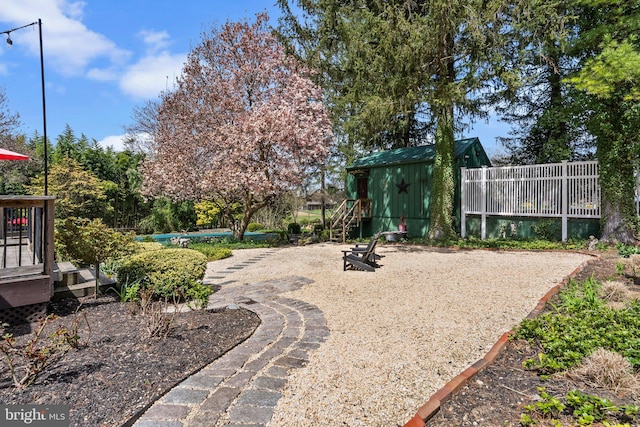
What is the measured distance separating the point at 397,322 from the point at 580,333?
172 centimetres

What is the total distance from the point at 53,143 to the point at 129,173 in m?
5.43

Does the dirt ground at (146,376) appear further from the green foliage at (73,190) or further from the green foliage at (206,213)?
the green foliage at (206,213)

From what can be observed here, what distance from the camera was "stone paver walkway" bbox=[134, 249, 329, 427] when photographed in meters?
2.12

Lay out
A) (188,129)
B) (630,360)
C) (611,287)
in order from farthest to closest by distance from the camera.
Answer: (188,129), (611,287), (630,360)

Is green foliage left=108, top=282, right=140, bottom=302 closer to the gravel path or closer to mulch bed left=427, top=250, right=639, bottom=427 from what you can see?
the gravel path

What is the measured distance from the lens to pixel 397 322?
3.93 meters

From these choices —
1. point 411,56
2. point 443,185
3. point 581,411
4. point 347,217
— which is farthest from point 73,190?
point 581,411

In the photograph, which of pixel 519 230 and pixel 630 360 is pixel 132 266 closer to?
pixel 630 360

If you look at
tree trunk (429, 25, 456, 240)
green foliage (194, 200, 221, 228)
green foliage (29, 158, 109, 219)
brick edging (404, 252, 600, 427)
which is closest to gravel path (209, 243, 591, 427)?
brick edging (404, 252, 600, 427)

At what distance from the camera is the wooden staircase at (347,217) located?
13895 millimetres

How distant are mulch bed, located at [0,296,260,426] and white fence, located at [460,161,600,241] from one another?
9.92 metres

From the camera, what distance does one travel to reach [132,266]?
4.69 metres

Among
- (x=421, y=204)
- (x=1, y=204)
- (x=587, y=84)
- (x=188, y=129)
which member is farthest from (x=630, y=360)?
(x=188, y=129)

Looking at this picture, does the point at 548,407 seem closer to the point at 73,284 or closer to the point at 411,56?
the point at 73,284
